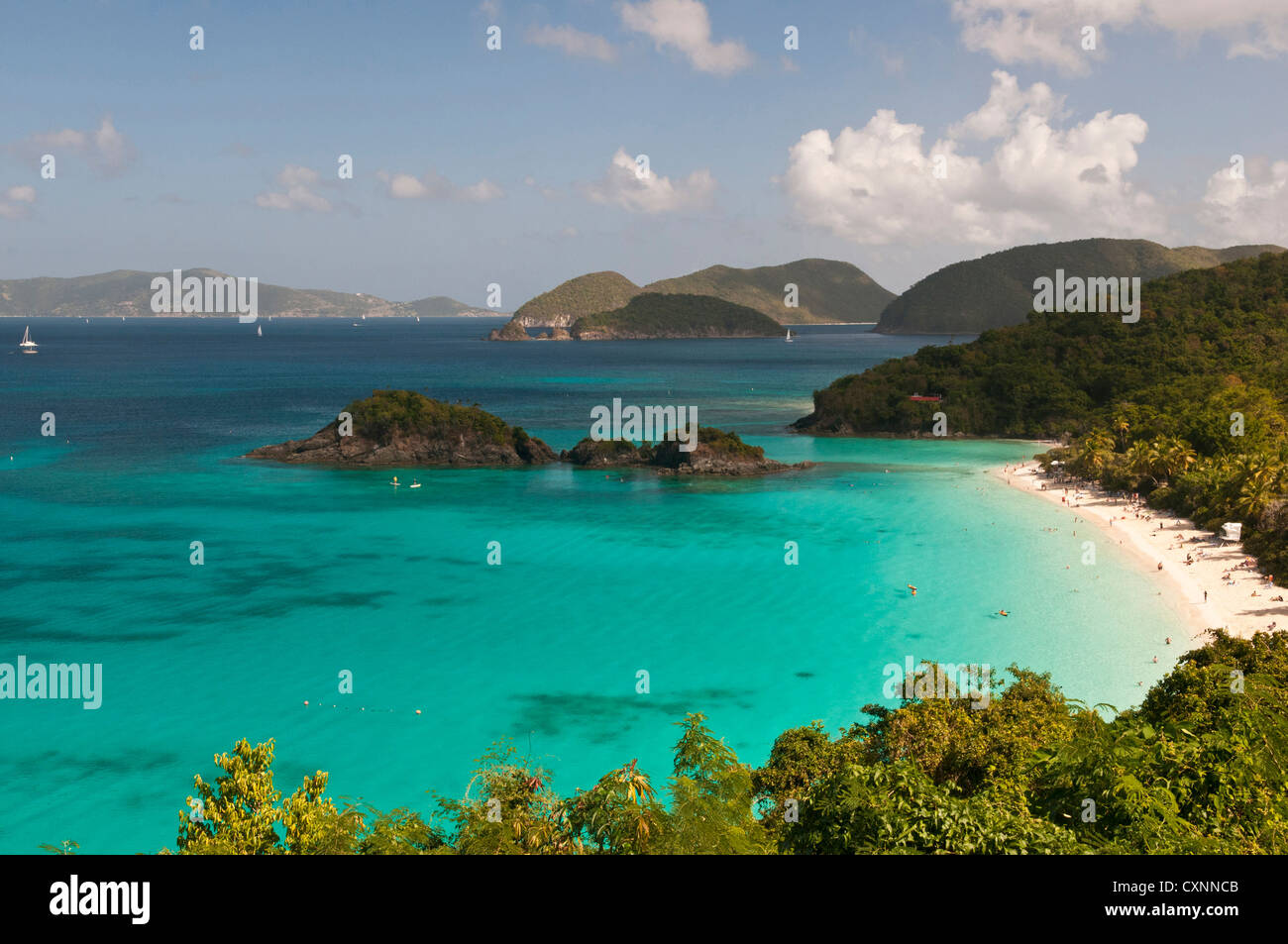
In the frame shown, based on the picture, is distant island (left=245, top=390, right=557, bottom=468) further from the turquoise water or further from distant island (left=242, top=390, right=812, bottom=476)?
the turquoise water

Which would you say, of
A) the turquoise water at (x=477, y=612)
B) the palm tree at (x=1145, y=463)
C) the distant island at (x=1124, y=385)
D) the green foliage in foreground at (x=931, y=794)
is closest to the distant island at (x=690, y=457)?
the turquoise water at (x=477, y=612)

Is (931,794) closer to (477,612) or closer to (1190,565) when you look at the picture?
(477,612)

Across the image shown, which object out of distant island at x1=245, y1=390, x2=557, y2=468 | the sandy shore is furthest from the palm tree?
distant island at x1=245, y1=390, x2=557, y2=468

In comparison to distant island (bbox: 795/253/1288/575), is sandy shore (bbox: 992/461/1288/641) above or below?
below
